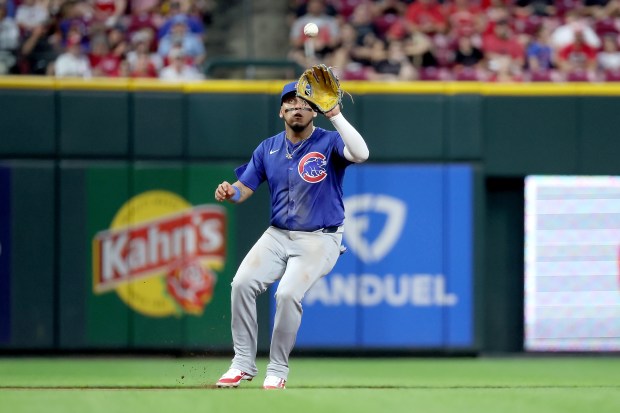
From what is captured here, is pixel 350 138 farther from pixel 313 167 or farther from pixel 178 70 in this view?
pixel 178 70

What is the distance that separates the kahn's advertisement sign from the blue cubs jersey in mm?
3621

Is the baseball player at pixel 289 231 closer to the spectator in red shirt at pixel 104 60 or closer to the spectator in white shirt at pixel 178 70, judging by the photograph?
the spectator in white shirt at pixel 178 70

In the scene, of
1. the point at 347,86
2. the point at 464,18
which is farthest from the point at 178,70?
the point at 464,18

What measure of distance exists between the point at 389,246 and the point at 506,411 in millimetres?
4989

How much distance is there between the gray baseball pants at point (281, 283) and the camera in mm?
6656

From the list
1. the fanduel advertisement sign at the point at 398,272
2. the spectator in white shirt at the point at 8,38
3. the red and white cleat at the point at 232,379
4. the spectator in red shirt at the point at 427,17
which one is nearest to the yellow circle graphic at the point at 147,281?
the fanduel advertisement sign at the point at 398,272

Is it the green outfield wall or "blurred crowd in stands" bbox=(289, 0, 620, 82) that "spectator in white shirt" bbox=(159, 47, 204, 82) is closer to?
the green outfield wall

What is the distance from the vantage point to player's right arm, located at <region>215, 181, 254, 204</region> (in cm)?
662

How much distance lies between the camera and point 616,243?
35.1 ft

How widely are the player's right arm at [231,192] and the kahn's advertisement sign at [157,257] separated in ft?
11.7

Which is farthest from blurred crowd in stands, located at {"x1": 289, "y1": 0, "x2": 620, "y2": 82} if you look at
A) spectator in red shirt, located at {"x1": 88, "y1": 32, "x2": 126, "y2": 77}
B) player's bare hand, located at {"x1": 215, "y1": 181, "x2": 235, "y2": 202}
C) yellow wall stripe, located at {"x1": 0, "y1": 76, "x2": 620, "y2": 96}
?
player's bare hand, located at {"x1": 215, "y1": 181, "x2": 235, "y2": 202}

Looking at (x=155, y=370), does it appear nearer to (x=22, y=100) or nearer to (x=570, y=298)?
(x=22, y=100)

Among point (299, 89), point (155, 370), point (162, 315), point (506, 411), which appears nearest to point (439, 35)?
point (162, 315)

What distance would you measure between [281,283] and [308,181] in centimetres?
63
